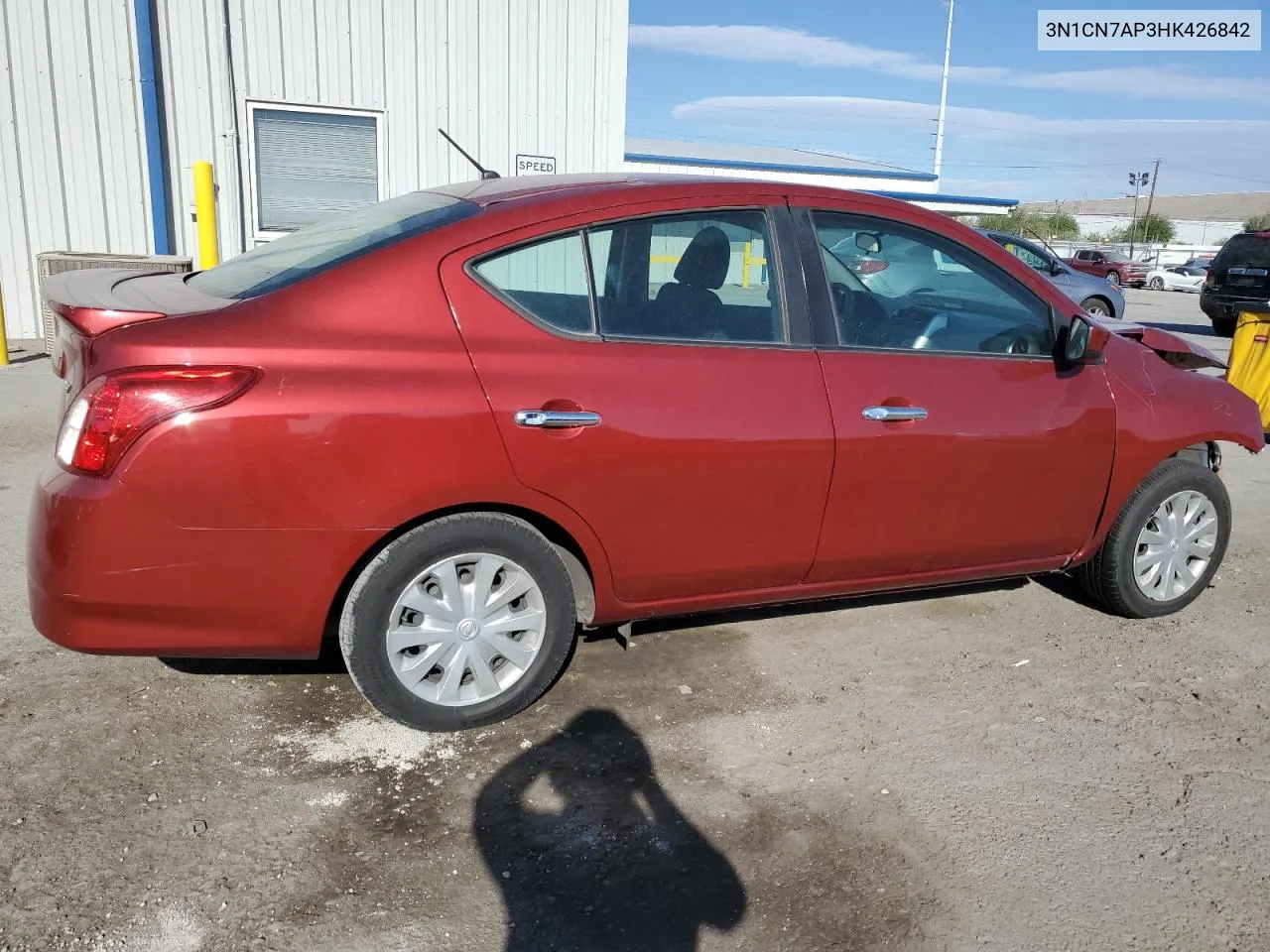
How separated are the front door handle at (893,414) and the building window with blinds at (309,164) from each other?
8.30 metres

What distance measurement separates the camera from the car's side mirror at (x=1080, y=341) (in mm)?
3848

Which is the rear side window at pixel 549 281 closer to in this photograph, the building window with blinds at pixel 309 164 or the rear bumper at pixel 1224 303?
the building window with blinds at pixel 309 164

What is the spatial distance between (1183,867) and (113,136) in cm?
1046

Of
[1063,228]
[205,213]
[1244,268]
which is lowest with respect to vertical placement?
[1063,228]

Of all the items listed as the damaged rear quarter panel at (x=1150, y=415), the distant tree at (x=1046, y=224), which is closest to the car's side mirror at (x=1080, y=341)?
the damaged rear quarter panel at (x=1150, y=415)

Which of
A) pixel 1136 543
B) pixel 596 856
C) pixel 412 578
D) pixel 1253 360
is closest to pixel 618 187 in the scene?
pixel 412 578

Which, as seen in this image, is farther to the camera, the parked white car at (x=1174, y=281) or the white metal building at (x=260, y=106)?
the parked white car at (x=1174, y=281)

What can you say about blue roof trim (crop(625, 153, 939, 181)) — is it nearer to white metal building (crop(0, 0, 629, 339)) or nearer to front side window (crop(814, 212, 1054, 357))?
white metal building (crop(0, 0, 629, 339))

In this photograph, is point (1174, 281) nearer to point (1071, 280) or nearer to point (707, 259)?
point (1071, 280)

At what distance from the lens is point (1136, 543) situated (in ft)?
14.1

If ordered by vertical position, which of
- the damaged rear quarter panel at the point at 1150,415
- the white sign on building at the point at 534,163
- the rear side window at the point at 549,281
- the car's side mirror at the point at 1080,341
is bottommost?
the damaged rear quarter panel at the point at 1150,415

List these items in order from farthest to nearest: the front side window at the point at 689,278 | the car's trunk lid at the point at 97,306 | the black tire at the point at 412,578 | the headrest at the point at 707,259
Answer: the headrest at the point at 707,259
the front side window at the point at 689,278
the black tire at the point at 412,578
the car's trunk lid at the point at 97,306

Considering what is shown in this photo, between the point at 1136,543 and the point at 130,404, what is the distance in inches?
149

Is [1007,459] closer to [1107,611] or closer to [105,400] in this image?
[1107,611]
